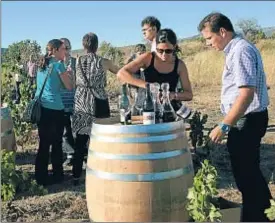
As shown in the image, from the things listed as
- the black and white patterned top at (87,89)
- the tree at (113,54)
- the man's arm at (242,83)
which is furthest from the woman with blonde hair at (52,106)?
the tree at (113,54)

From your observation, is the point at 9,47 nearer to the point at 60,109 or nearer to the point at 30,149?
the point at 30,149

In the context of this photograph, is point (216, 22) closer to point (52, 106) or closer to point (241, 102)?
point (241, 102)

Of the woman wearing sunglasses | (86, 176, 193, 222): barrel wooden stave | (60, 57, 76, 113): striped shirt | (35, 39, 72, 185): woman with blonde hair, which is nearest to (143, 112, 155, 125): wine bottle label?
(86, 176, 193, 222): barrel wooden stave

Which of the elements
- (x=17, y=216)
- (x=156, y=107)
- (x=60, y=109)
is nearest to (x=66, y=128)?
(x=60, y=109)

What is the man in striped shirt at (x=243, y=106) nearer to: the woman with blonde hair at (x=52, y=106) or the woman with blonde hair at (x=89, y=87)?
the woman with blonde hair at (x=89, y=87)

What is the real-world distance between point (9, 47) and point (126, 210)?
18.0 meters

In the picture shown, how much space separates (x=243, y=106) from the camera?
12.5 ft

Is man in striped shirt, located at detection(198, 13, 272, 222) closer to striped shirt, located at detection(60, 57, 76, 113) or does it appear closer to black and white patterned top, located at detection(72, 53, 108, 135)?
black and white patterned top, located at detection(72, 53, 108, 135)

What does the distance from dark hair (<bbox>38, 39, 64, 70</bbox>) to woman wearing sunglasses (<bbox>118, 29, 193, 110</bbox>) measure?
54.8 inches

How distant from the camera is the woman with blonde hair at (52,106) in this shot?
5.84 metres

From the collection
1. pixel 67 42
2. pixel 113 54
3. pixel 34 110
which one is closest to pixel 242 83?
pixel 34 110

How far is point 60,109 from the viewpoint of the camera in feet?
19.9

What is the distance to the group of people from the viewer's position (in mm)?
3918

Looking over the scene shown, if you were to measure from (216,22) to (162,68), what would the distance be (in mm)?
Result: 808
